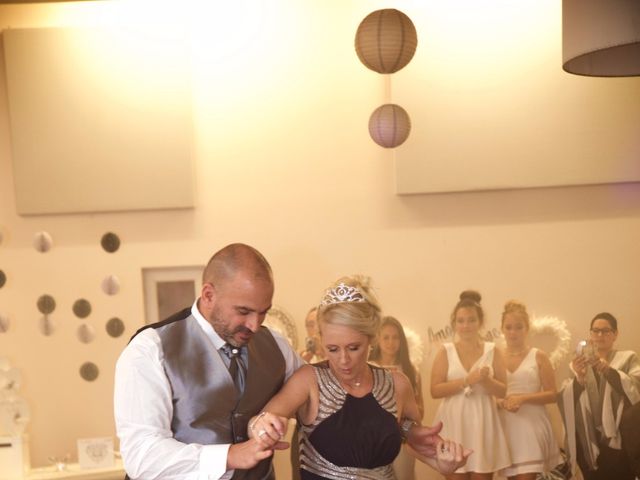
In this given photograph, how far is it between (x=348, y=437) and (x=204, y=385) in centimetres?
58

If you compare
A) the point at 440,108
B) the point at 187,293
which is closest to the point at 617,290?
the point at 440,108

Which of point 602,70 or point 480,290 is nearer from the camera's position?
point 602,70

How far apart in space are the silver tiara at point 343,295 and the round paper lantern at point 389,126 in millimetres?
1498

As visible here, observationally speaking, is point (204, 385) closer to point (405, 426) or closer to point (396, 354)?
point (405, 426)

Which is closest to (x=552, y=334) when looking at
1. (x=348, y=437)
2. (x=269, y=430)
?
(x=348, y=437)

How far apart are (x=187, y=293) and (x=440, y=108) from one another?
1.91 meters

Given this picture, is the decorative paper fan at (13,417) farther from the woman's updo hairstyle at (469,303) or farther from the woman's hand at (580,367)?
the woman's hand at (580,367)

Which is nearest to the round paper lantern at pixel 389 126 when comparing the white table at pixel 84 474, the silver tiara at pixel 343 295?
the silver tiara at pixel 343 295

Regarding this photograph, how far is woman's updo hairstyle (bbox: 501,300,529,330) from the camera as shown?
16.0ft

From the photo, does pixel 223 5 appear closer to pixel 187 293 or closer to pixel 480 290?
pixel 187 293

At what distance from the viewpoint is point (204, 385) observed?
270 centimetres

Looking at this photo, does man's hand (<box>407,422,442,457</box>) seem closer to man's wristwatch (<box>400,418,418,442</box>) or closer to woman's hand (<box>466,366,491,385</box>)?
man's wristwatch (<box>400,418,418,442</box>)

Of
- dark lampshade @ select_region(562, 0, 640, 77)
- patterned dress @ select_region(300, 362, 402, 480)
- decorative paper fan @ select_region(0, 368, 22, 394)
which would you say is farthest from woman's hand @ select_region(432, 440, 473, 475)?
decorative paper fan @ select_region(0, 368, 22, 394)

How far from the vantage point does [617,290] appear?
5020 mm
